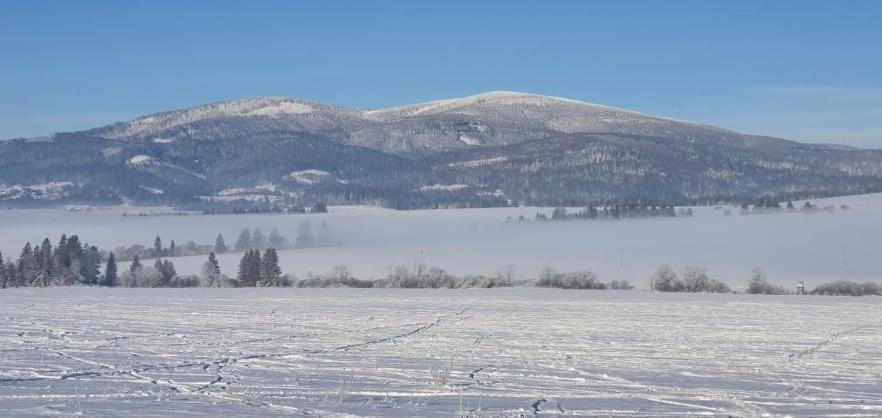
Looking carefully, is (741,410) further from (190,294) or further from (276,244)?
(276,244)

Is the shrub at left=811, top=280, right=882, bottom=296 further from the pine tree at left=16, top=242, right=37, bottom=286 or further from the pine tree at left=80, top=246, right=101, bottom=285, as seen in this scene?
the pine tree at left=16, top=242, right=37, bottom=286

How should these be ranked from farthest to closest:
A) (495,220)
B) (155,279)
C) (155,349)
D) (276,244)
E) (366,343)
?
(495,220), (276,244), (155,279), (366,343), (155,349)

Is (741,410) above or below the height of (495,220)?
below

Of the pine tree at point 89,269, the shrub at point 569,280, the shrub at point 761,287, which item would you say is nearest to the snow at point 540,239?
the shrub at point 761,287

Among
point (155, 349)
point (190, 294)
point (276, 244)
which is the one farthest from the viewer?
point (276, 244)

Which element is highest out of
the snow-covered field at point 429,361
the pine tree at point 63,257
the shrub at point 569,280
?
the pine tree at point 63,257

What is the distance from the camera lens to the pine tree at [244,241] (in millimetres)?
132175

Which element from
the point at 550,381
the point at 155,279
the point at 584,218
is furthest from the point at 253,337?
the point at 584,218

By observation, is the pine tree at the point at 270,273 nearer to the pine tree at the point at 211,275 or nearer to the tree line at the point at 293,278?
the tree line at the point at 293,278

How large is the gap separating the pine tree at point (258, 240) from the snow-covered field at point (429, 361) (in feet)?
275

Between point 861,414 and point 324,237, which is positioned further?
point 324,237

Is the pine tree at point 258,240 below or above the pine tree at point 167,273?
above

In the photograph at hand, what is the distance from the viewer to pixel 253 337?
31594 mm

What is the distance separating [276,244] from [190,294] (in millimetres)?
70357
